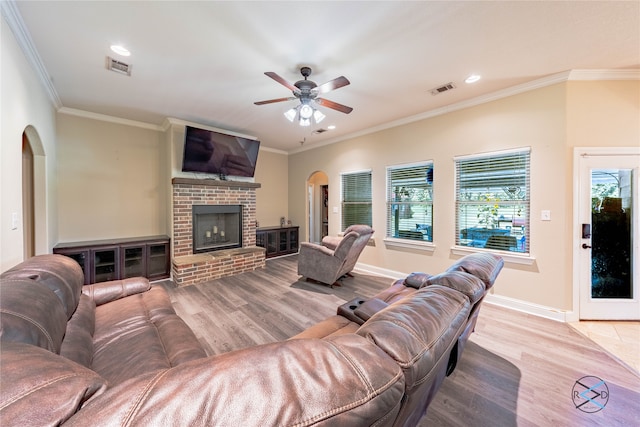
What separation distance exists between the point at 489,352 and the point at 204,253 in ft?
14.4

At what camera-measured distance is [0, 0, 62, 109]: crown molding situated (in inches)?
68.5

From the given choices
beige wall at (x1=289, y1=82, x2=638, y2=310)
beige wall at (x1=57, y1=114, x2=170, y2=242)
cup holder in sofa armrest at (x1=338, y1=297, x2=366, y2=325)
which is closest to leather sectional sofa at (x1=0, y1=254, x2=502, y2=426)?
cup holder in sofa armrest at (x1=338, y1=297, x2=366, y2=325)

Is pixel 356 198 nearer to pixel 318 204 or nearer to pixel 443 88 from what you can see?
pixel 443 88

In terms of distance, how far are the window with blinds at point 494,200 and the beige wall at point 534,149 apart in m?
0.09

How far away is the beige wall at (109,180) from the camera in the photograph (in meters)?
3.75

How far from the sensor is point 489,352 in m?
2.18

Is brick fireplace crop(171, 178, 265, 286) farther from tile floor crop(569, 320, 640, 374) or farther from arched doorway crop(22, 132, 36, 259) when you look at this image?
tile floor crop(569, 320, 640, 374)

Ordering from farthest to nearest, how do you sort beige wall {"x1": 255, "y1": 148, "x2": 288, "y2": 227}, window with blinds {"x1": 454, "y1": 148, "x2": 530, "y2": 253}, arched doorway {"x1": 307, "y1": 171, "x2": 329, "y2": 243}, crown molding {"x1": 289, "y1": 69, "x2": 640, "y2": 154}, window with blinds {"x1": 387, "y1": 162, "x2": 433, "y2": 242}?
arched doorway {"x1": 307, "y1": 171, "x2": 329, "y2": 243} → beige wall {"x1": 255, "y1": 148, "x2": 288, "y2": 227} → window with blinds {"x1": 387, "y1": 162, "x2": 433, "y2": 242} → window with blinds {"x1": 454, "y1": 148, "x2": 530, "y2": 253} → crown molding {"x1": 289, "y1": 69, "x2": 640, "y2": 154}

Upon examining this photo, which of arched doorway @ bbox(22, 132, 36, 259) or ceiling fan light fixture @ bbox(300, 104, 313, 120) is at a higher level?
ceiling fan light fixture @ bbox(300, 104, 313, 120)

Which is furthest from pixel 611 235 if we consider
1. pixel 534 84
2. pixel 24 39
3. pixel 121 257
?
pixel 121 257

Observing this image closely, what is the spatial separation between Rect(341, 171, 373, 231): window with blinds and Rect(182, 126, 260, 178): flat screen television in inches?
80.2

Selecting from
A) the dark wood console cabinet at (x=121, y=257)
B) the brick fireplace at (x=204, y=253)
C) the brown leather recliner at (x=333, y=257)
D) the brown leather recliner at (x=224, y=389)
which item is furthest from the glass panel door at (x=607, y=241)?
the dark wood console cabinet at (x=121, y=257)

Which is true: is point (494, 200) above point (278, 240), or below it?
above

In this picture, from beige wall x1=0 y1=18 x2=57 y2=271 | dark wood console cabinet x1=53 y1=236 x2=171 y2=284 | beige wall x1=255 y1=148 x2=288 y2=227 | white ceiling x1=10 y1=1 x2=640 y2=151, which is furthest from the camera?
beige wall x1=255 y1=148 x2=288 y2=227
